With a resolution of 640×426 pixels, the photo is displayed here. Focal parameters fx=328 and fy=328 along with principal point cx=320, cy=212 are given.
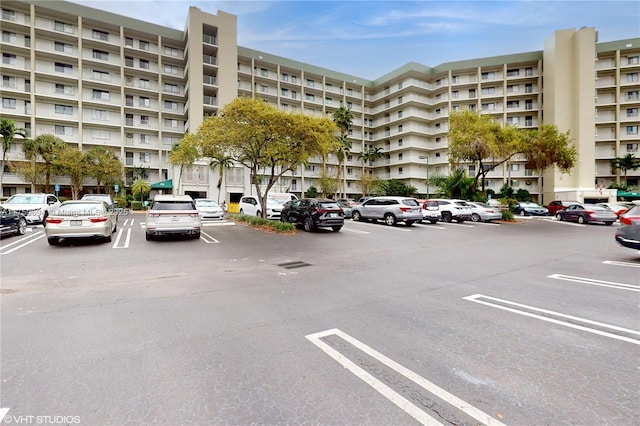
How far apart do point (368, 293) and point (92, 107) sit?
50978mm

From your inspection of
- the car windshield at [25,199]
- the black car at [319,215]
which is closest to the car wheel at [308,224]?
the black car at [319,215]

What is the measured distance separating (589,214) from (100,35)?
Answer: 57766 millimetres

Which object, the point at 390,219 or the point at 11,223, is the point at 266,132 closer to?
the point at 390,219

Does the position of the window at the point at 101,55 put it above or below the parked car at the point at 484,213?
above

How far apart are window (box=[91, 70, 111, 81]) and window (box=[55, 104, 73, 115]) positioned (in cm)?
511

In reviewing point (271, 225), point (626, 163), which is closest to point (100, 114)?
point (271, 225)

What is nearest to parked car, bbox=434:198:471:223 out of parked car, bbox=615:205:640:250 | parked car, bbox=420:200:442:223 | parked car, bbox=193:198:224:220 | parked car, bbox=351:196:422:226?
parked car, bbox=420:200:442:223

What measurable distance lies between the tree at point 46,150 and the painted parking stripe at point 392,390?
144ft

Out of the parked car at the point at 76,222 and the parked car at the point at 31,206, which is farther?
the parked car at the point at 31,206

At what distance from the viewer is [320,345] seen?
12.2 feet

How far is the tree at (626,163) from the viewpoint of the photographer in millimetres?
47312

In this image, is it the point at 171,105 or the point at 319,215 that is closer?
the point at 319,215

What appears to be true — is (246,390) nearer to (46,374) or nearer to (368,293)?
(46,374)

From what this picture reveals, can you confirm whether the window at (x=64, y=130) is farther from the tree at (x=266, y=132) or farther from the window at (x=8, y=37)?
the tree at (x=266, y=132)
